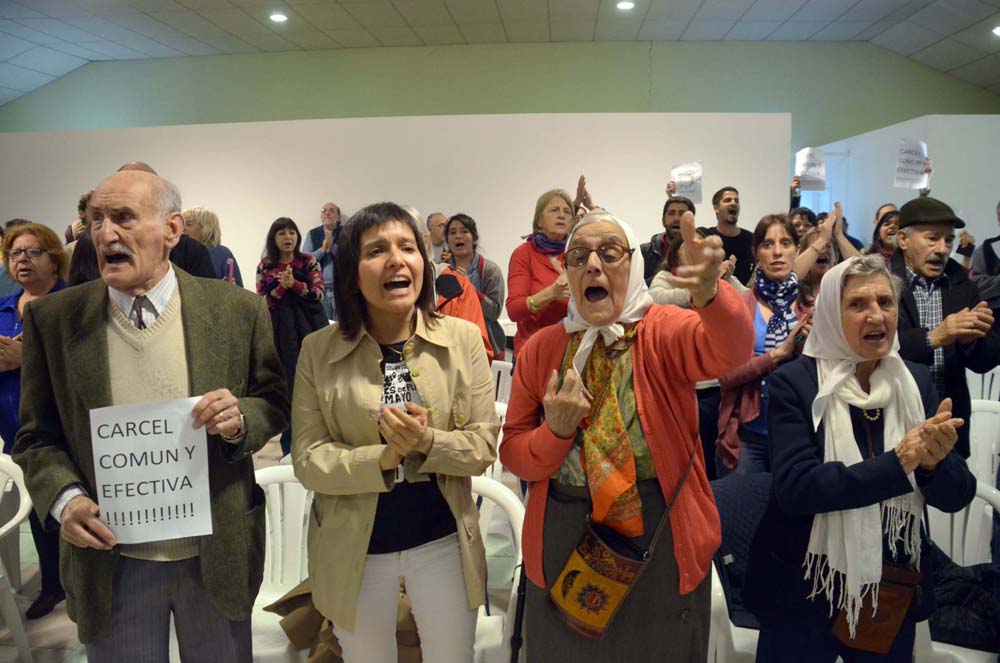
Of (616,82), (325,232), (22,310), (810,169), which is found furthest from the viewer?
(616,82)

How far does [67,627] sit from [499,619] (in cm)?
190

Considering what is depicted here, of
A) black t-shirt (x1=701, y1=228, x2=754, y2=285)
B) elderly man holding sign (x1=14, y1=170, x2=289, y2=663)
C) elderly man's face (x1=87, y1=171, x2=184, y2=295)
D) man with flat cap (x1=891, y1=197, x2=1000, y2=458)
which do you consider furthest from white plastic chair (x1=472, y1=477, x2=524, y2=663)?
black t-shirt (x1=701, y1=228, x2=754, y2=285)

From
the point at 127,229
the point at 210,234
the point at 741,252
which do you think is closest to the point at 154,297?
the point at 127,229

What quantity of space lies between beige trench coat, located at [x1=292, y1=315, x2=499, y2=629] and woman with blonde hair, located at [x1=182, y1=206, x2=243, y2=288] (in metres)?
3.79

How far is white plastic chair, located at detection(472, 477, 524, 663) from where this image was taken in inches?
66.6

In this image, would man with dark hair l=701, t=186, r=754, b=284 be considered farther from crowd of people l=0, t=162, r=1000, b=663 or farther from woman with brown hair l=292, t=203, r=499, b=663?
woman with brown hair l=292, t=203, r=499, b=663

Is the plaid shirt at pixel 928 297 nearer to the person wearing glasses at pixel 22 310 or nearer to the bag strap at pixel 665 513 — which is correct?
the bag strap at pixel 665 513

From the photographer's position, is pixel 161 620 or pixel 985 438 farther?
pixel 985 438

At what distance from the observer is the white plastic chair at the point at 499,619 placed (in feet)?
5.55

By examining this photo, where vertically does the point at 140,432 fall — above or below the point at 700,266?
below

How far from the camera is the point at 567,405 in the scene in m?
1.32

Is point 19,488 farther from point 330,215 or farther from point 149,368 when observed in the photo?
point 330,215

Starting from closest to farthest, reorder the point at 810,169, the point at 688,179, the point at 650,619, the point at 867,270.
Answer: the point at 650,619 → the point at 867,270 → the point at 810,169 → the point at 688,179

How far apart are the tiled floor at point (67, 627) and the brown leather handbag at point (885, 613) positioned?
139 centimetres
